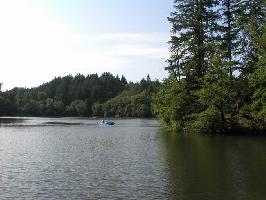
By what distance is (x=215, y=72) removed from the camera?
59.4m

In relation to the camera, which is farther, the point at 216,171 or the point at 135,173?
the point at 216,171

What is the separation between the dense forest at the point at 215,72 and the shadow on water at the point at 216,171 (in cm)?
1676

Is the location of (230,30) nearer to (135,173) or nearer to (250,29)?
(250,29)

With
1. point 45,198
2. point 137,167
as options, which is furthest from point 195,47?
point 45,198

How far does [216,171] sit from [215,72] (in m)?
33.6

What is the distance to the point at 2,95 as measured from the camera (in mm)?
191875

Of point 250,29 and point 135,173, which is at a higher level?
point 250,29

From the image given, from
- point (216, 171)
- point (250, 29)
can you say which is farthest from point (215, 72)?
point (216, 171)

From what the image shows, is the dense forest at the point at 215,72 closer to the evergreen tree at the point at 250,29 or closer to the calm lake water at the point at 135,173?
the evergreen tree at the point at 250,29

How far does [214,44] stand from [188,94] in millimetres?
8545

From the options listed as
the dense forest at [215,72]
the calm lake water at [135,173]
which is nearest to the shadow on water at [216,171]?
the calm lake water at [135,173]

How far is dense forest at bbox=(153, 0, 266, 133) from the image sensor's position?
5775cm

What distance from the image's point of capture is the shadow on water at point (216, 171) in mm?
21531

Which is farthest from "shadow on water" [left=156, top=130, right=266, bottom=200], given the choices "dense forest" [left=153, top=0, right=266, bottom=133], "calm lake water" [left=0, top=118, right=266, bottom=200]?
"dense forest" [left=153, top=0, right=266, bottom=133]
